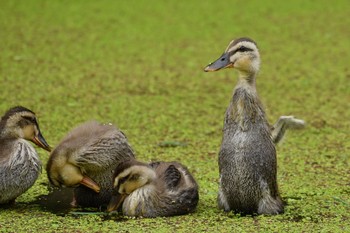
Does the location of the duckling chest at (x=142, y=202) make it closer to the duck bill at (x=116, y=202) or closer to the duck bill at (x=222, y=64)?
the duck bill at (x=116, y=202)

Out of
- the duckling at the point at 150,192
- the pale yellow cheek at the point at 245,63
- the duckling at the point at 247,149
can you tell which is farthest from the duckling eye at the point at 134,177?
the pale yellow cheek at the point at 245,63

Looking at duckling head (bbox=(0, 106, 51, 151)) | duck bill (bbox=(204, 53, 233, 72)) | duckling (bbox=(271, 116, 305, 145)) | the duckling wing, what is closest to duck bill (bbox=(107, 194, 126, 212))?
the duckling wing

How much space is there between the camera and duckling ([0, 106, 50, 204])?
21.0ft

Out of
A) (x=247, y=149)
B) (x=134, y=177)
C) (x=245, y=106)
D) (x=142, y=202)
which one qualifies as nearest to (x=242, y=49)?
(x=245, y=106)

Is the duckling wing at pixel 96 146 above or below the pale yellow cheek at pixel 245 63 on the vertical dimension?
below

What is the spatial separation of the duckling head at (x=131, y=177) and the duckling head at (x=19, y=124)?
0.87m

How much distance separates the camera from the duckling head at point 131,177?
621 cm

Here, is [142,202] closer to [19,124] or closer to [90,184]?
[90,184]

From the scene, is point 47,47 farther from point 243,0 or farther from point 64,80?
point 243,0

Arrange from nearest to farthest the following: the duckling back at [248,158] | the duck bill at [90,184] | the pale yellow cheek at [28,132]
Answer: the duckling back at [248,158] → the duck bill at [90,184] → the pale yellow cheek at [28,132]

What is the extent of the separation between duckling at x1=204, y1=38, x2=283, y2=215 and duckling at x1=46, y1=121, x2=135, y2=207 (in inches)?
34.8

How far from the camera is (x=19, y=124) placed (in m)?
6.57

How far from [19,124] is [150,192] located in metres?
1.22

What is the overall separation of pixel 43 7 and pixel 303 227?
8815 millimetres
